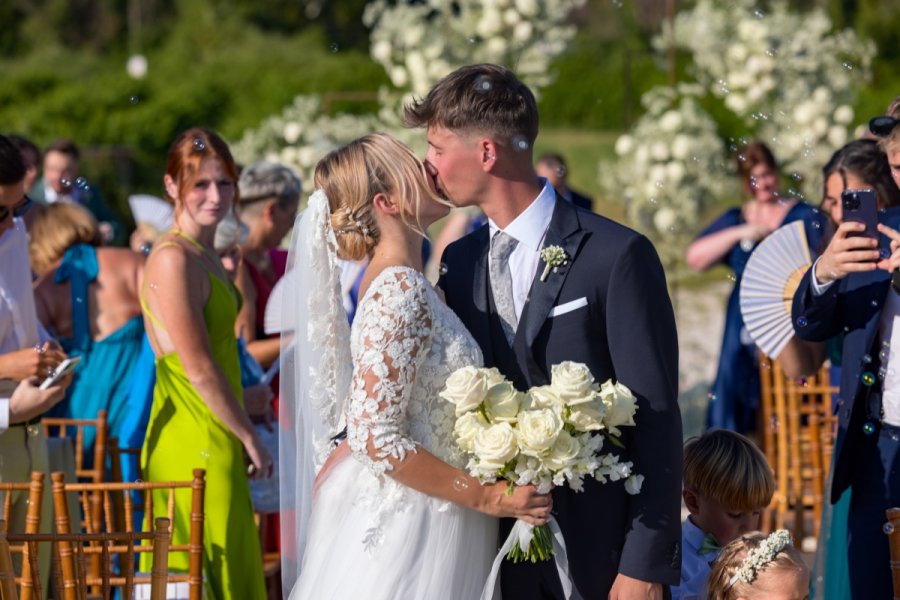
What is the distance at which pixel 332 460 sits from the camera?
10.6 ft

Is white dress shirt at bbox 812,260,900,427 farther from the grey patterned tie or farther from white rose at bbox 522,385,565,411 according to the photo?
white rose at bbox 522,385,565,411

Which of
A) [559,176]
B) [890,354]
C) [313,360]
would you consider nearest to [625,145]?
[559,176]

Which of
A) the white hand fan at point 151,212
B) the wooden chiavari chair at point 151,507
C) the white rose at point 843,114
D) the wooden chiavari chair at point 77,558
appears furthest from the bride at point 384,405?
the white rose at point 843,114

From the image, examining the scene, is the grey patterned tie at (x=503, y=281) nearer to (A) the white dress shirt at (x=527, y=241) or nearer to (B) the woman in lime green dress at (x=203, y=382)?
(A) the white dress shirt at (x=527, y=241)

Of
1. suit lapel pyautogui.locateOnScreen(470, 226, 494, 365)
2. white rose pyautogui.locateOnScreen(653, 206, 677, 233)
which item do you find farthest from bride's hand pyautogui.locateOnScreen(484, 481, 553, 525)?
white rose pyautogui.locateOnScreen(653, 206, 677, 233)

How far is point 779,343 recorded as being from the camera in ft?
13.8

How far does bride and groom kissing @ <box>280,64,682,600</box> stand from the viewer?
288 centimetres

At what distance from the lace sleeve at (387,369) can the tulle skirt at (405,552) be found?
0.50 ft

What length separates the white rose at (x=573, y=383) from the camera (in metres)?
2.70

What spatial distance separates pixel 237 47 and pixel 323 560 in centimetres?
2554

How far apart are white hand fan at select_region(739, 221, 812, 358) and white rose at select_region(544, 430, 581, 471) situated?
5.57ft

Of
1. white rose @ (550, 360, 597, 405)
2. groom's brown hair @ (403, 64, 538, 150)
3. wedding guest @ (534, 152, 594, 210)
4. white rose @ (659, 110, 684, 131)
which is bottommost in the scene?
white rose @ (550, 360, 597, 405)

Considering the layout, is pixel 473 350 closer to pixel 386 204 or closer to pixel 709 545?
pixel 386 204

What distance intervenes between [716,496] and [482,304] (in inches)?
35.9
